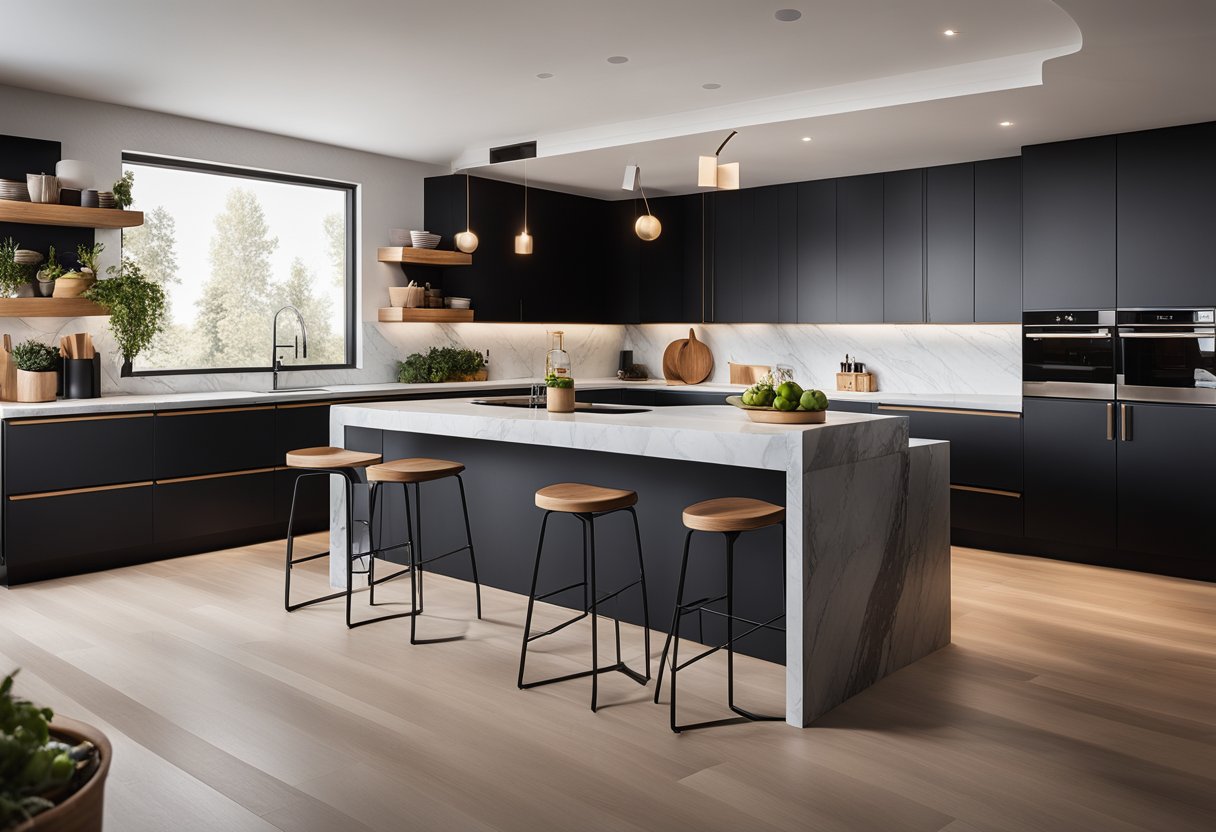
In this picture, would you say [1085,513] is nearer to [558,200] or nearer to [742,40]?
[742,40]

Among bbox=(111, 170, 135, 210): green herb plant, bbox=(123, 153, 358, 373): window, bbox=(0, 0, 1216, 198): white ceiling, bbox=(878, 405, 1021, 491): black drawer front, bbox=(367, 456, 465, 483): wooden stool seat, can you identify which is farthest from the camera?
bbox=(123, 153, 358, 373): window

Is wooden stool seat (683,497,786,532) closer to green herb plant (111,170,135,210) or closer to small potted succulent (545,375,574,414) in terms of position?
small potted succulent (545,375,574,414)

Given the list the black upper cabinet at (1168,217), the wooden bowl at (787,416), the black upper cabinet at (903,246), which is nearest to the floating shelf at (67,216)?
the wooden bowl at (787,416)

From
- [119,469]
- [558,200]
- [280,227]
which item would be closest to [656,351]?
[558,200]

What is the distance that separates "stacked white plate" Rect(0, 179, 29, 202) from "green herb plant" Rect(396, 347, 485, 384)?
2.69 metres

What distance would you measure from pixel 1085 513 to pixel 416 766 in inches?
167

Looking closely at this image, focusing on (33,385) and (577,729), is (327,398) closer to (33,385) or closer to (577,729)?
(33,385)

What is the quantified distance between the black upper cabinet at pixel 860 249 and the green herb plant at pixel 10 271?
16.8 feet

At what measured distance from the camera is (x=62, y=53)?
15.2 feet

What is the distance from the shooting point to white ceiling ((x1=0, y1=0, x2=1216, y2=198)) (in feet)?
13.0

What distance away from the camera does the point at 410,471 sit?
412 centimetres

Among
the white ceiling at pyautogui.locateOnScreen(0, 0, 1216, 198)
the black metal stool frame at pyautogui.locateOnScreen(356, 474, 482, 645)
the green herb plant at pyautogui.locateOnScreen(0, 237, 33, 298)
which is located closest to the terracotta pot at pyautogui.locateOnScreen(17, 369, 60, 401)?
the green herb plant at pyautogui.locateOnScreen(0, 237, 33, 298)

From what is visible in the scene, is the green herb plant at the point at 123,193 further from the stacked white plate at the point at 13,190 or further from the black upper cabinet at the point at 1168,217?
the black upper cabinet at the point at 1168,217

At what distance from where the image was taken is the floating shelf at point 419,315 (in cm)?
704
